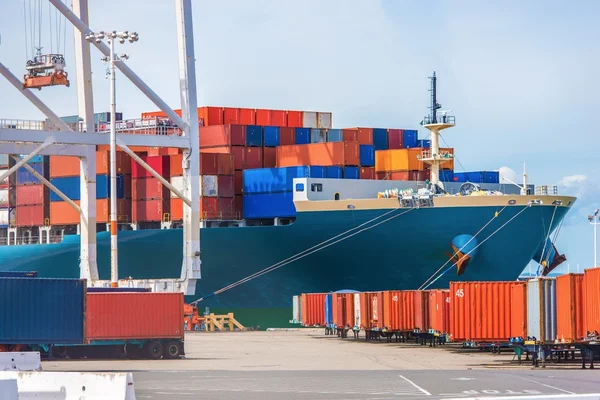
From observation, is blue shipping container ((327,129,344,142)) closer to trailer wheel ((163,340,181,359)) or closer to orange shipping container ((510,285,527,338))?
trailer wheel ((163,340,181,359))

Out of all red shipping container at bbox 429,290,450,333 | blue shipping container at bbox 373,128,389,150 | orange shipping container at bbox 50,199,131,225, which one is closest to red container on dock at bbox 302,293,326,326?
blue shipping container at bbox 373,128,389,150

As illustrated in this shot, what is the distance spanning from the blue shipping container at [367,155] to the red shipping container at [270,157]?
4435 millimetres

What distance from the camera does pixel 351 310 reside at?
53.2 m

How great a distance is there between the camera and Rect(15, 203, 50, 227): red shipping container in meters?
62.1

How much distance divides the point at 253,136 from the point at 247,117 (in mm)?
3490

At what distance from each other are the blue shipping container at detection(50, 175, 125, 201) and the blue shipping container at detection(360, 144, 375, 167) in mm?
12033

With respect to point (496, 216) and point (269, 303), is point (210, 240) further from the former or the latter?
point (496, 216)

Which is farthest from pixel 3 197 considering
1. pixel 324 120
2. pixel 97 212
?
pixel 324 120

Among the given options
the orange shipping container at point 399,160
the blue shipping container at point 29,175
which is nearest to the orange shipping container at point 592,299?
the orange shipping container at point 399,160

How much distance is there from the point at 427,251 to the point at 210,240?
423 inches

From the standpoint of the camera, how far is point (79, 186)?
59.0 meters

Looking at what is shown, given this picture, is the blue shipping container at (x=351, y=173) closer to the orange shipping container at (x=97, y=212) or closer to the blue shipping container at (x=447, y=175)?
the blue shipping container at (x=447, y=175)

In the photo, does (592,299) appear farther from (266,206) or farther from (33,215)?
(33,215)

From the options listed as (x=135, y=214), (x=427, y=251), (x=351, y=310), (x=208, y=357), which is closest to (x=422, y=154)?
(x=427, y=251)
